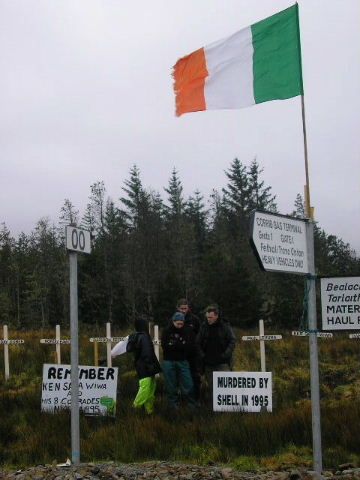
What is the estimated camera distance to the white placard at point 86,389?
11023 millimetres

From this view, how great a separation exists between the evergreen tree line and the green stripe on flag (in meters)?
27.4

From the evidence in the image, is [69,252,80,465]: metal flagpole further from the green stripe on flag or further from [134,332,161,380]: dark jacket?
[134,332,161,380]: dark jacket

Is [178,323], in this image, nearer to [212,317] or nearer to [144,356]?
[212,317]

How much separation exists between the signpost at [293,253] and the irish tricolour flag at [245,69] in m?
1.59

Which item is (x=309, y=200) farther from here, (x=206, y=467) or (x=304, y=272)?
(x=206, y=467)

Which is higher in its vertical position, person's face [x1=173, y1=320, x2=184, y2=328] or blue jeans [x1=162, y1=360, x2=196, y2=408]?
person's face [x1=173, y1=320, x2=184, y2=328]

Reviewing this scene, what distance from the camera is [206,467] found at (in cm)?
768

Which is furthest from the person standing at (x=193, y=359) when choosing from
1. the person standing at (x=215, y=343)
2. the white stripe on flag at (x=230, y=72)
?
the white stripe on flag at (x=230, y=72)

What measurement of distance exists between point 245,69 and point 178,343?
490 centimetres

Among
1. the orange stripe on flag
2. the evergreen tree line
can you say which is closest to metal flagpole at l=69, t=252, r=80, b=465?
the orange stripe on flag

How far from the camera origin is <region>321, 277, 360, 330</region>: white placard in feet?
22.1

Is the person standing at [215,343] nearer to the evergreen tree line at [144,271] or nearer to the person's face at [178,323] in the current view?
the person's face at [178,323]

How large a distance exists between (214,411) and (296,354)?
8.55 metres

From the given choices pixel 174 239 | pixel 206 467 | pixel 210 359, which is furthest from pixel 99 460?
pixel 174 239
